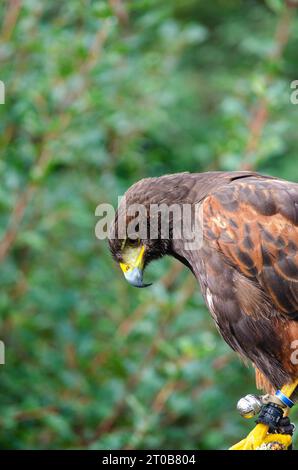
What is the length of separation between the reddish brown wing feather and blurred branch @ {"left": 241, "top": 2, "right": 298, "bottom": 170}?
122 cm

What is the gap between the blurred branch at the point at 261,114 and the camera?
492cm

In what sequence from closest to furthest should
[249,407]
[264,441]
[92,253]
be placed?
[249,407], [264,441], [92,253]

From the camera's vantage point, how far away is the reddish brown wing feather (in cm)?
363

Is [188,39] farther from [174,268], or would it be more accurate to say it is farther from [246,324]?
[246,324]

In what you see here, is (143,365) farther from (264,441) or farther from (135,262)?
(264,441)

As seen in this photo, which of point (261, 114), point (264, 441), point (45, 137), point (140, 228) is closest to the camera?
point (264, 441)

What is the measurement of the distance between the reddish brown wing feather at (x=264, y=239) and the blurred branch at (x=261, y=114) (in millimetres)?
1219

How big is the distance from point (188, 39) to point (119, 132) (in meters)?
0.78

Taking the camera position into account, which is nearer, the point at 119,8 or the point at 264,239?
the point at 264,239

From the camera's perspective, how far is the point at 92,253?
557cm

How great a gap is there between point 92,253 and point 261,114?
1.46 meters

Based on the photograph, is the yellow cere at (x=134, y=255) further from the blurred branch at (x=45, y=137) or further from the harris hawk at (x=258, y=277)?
the blurred branch at (x=45, y=137)

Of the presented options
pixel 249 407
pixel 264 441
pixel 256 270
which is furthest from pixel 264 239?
pixel 264 441

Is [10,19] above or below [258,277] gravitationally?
above
